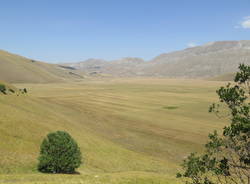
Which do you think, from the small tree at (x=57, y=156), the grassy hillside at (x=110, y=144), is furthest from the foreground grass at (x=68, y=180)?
the small tree at (x=57, y=156)

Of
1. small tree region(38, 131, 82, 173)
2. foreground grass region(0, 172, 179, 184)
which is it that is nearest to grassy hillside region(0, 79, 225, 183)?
foreground grass region(0, 172, 179, 184)

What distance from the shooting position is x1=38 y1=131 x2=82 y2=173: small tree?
3606 cm

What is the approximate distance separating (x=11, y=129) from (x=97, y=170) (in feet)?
70.8

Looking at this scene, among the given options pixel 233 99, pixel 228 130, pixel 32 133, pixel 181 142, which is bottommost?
pixel 181 142

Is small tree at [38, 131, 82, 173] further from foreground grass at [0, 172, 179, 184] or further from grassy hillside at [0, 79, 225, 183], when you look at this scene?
foreground grass at [0, 172, 179, 184]

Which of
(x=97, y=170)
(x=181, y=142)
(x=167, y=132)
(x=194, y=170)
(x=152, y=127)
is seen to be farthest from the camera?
(x=152, y=127)

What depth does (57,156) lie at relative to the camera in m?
36.2

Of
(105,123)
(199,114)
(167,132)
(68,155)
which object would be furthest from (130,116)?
(68,155)

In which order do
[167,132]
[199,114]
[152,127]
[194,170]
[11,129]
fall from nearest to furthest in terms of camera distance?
[194,170] < [11,129] < [167,132] < [152,127] < [199,114]

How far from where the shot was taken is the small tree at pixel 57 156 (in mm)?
36062

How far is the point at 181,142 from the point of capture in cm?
6744

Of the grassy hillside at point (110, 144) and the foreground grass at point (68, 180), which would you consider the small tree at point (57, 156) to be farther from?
the foreground grass at point (68, 180)

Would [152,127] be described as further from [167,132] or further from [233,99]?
[233,99]

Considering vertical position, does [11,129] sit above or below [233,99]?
below
